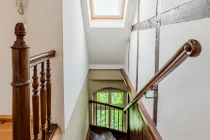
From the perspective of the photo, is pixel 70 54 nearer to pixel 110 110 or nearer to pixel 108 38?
pixel 108 38

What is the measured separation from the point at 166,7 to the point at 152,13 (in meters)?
0.71

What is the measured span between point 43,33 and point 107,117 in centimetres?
453

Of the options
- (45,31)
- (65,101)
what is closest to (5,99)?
(65,101)

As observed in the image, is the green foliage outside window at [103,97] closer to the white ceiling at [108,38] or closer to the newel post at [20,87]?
the white ceiling at [108,38]

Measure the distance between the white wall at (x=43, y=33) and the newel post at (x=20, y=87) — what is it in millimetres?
930

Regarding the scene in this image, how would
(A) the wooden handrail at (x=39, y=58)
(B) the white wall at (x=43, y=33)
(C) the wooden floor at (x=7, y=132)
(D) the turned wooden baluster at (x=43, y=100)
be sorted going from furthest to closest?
(B) the white wall at (x=43, y=33)
(C) the wooden floor at (x=7, y=132)
(D) the turned wooden baluster at (x=43, y=100)
(A) the wooden handrail at (x=39, y=58)

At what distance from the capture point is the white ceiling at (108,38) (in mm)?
4383

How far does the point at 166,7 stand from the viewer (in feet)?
6.88

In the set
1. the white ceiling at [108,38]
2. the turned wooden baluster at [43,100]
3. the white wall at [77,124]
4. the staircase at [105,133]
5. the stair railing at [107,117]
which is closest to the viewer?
the turned wooden baluster at [43,100]

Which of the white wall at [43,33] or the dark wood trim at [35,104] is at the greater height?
the white wall at [43,33]

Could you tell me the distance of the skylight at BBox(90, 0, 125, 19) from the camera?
453 cm

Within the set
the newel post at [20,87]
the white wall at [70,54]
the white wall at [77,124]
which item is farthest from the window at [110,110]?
the newel post at [20,87]

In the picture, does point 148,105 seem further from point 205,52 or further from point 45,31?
point 205,52

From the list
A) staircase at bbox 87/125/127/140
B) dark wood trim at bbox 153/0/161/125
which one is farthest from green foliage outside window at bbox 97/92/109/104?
dark wood trim at bbox 153/0/161/125
